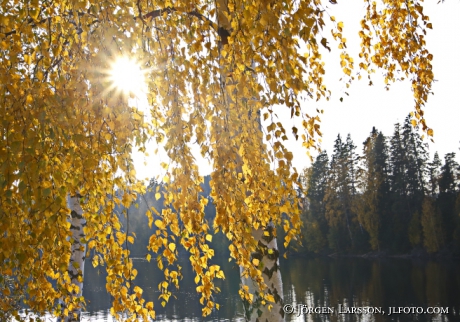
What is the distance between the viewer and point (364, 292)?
71.2ft

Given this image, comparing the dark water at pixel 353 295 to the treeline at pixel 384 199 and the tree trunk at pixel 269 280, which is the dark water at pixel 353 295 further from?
the tree trunk at pixel 269 280

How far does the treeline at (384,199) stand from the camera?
33.8m

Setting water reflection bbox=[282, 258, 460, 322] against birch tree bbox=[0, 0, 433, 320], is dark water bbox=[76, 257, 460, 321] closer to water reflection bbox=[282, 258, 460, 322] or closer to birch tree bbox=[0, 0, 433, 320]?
water reflection bbox=[282, 258, 460, 322]

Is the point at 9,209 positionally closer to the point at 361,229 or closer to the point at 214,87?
the point at 214,87

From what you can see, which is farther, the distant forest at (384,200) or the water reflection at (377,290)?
the distant forest at (384,200)

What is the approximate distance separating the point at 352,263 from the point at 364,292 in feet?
47.4

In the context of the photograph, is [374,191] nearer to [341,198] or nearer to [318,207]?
[341,198]

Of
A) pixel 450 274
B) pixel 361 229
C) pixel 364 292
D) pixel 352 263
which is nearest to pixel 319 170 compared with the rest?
pixel 361 229

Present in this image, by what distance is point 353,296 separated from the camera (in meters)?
20.9

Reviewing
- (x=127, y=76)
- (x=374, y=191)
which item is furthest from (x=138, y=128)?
(x=374, y=191)

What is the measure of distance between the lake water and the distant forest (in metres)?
3.90

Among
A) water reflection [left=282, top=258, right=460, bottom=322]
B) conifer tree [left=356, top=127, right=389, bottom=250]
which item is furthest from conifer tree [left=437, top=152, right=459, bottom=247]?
conifer tree [left=356, top=127, right=389, bottom=250]

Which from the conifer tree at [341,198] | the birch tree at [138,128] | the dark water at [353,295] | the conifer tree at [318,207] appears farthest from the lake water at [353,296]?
the birch tree at [138,128]

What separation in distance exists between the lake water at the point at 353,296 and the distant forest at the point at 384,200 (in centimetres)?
390
